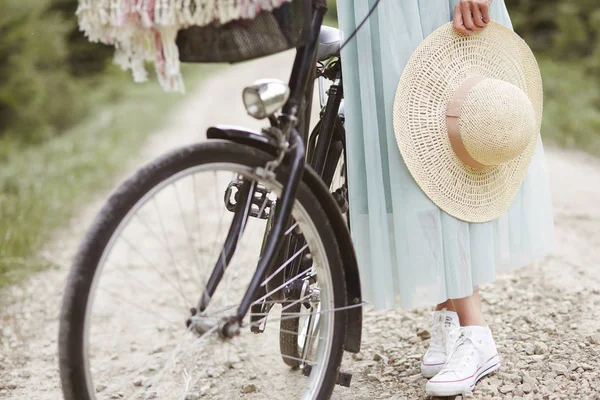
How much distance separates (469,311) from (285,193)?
807mm

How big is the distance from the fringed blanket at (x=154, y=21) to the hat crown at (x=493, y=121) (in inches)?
25.9

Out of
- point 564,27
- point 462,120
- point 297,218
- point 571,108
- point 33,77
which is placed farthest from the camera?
point 564,27

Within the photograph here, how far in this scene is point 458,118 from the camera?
183 cm

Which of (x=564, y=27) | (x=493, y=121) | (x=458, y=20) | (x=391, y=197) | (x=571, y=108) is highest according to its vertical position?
(x=564, y=27)

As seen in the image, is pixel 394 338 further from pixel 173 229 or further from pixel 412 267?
pixel 173 229

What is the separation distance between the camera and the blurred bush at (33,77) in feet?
27.2

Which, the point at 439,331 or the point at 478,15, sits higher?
the point at 478,15

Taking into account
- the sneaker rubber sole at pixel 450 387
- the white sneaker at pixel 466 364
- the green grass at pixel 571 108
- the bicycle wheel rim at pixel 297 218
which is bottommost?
the sneaker rubber sole at pixel 450 387

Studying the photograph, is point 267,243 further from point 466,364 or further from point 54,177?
point 54,177

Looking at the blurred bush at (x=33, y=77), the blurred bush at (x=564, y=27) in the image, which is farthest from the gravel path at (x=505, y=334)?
the blurred bush at (x=564, y=27)

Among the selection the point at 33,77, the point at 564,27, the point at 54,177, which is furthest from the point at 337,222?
the point at 564,27

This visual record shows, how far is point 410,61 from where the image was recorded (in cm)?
184

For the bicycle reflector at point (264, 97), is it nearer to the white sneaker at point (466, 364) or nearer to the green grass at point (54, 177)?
the white sneaker at point (466, 364)

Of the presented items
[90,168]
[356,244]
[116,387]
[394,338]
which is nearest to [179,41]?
[356,244]
